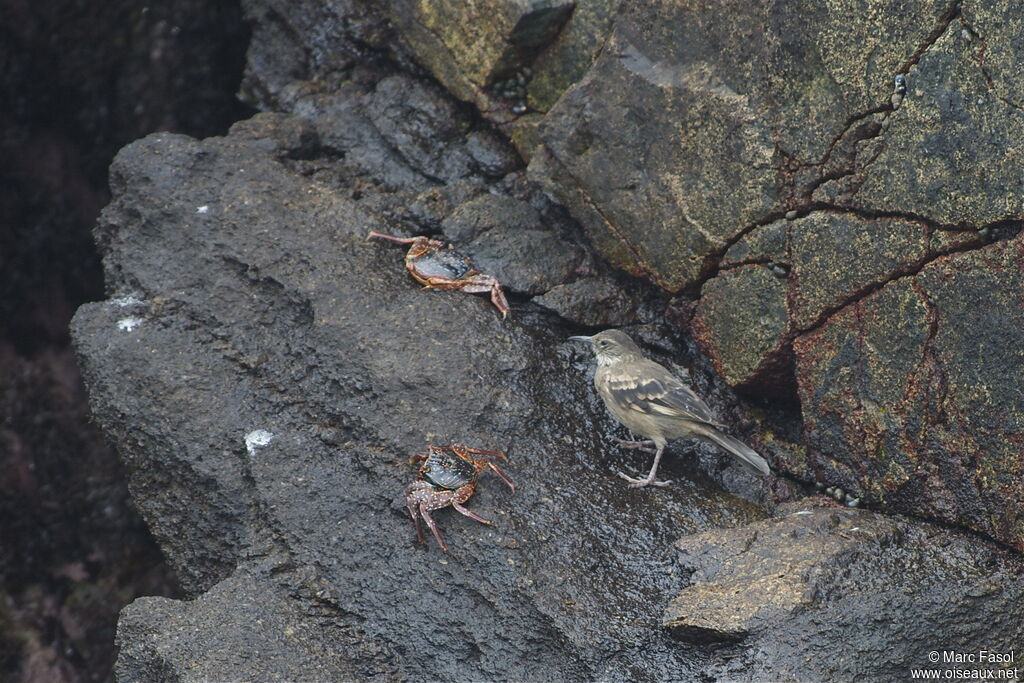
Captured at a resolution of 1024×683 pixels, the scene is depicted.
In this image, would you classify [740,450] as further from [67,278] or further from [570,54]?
[67,278]

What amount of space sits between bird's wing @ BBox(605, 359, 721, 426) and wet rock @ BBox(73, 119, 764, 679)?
0.35 metres

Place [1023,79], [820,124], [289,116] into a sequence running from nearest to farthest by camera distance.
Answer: [1023,79]
[820,124]
[289,116]

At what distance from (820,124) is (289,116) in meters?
4.21

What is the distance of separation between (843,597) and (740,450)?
1204 mm

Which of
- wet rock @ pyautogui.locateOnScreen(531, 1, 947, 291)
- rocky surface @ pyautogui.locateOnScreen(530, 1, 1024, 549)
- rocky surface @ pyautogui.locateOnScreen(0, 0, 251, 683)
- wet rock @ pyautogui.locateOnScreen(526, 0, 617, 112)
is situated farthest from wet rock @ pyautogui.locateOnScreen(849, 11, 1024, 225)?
rocky surface @ pyautogui.locateOnScreen(0, 0, 251, 683)

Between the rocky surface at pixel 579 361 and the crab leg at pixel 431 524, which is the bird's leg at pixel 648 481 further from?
the crab leg at pixel 431 524

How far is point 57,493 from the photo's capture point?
333 inches

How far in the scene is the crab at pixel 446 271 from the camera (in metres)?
6.98

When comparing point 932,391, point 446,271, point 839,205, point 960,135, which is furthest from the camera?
point 446,271

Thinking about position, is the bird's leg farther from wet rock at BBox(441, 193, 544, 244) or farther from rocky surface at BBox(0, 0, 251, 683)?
rocky surface at BBox(0, 0, 251, 683)

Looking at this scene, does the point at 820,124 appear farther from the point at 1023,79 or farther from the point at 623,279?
the point at 623,279

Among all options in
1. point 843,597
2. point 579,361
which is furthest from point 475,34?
point 843,597

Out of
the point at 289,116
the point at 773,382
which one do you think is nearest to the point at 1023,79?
the point at 773,382

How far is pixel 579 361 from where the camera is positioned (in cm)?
704
